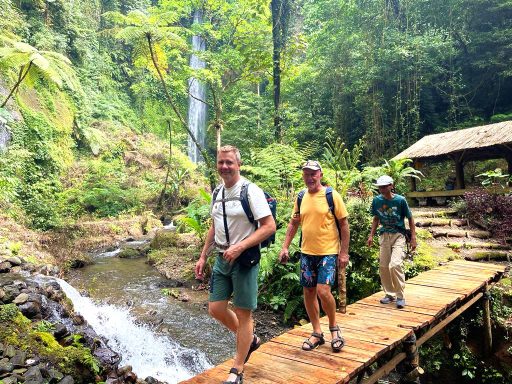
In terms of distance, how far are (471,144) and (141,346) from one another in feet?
40.2

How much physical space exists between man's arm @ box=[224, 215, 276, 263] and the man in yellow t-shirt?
0.99m

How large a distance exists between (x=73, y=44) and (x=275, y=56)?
15.1 meters

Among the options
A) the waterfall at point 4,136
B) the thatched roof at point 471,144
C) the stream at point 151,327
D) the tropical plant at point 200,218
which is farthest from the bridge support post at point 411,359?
the waterfall at point 4,136

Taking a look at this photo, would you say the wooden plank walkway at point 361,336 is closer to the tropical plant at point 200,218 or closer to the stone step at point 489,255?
the stone step at point 489,255

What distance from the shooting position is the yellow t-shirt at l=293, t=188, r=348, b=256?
154 inches

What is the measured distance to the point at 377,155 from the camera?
20.3 m

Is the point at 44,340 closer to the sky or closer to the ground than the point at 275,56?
closer to the ground

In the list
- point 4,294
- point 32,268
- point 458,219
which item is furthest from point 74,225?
point 458,219

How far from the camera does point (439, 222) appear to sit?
34.3 feet

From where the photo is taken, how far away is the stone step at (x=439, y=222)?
10.4m

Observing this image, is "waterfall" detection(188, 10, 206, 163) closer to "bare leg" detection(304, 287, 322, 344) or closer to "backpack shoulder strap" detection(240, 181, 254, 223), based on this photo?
"bare leg" detection(304, 287, 322, 344)

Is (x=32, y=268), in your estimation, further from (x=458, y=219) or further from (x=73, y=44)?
(x=73, y=44)

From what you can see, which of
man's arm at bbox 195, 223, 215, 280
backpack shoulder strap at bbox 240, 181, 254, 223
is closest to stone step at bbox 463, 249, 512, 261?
man's arm at bbox 195, 223, 215, 280

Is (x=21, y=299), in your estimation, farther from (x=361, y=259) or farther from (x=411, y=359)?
(x=361, y=259)
